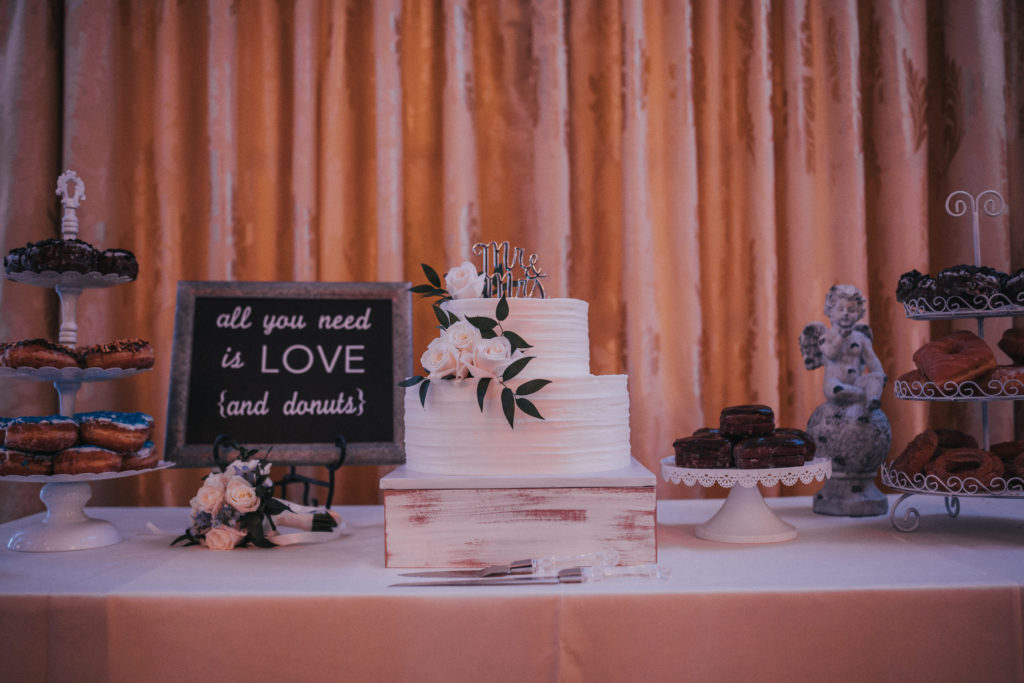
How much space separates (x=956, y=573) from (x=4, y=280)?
2291 mm

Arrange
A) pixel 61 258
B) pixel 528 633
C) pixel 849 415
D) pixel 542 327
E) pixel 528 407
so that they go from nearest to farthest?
pixel 528 633, pixel 528 407, pixel 542 327, pixel 61 258, pixel 849 415

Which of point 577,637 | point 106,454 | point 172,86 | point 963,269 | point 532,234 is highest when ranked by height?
point 172,86

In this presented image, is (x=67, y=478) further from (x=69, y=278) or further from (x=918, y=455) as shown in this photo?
(x=918, y=455)

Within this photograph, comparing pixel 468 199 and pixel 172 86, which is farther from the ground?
pixel 172 86

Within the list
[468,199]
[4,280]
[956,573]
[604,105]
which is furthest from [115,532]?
[604,105]

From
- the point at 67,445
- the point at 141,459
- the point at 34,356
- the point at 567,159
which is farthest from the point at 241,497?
the point at 567,159

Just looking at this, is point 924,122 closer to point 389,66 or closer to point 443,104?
point 443,104

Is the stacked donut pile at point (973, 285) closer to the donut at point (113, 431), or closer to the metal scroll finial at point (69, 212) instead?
the donut at point (113, 431)

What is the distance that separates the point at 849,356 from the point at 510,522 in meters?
0.90

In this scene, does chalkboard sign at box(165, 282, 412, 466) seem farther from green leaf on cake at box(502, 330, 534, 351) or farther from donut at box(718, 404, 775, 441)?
donut at box(718, 404, 775, 441)

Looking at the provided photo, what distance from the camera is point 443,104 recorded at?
193cm

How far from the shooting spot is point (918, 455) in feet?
4.27

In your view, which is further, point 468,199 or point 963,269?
point 468,199

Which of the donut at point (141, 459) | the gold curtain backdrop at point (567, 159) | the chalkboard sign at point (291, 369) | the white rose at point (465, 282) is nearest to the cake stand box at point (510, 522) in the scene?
the white rose at point (465, 282)
